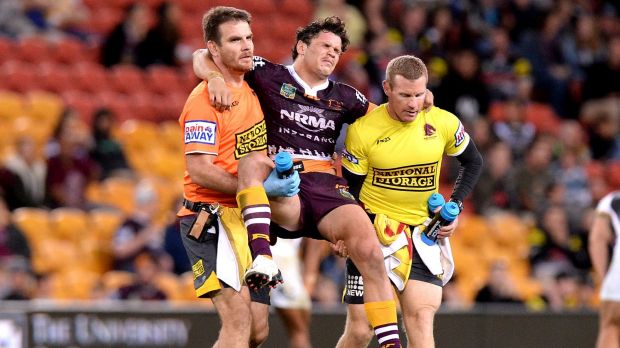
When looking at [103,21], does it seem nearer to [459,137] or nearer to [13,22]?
[13,22]

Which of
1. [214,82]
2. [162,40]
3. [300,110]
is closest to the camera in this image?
[214,82]

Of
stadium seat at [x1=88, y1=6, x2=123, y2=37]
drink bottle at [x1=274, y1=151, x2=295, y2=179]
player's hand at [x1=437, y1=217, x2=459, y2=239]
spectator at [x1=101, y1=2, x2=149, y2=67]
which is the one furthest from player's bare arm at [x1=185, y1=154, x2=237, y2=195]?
stadium seat at [x1=88, y1=6, x2=123, y2=37]

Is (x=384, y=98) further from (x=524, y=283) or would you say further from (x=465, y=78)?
(x=524, y=283)

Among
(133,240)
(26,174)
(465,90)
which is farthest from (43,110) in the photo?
(465,90)

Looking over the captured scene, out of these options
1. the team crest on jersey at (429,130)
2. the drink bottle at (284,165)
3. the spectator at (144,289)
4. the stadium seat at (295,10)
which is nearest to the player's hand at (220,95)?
the drink bottle at (284,165)

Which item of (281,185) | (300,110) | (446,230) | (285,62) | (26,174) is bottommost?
(446,230)

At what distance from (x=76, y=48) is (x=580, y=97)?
6.64 meters

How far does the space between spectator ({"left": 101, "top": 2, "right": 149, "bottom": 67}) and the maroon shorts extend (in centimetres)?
758

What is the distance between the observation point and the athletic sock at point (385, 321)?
25.1 ft

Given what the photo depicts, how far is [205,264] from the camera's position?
7855 mm

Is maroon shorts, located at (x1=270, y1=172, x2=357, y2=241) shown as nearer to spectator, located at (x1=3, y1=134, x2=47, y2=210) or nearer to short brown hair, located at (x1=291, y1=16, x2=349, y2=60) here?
short brown hair, located at (x1=291, y1=16, x2=349, y2=60)

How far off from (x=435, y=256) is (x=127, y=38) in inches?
315

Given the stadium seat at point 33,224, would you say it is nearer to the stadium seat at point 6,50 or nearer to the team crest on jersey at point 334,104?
the stadium seat at point 6,50

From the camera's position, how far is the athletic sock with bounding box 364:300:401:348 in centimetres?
764
